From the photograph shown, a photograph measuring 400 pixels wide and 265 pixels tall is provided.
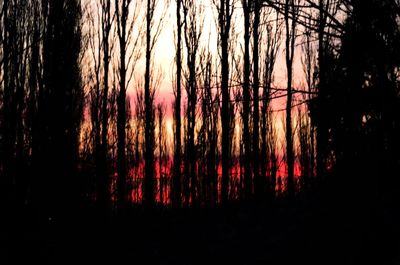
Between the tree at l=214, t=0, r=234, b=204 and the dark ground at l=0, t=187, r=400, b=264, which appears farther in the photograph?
the tree at l=214, t=0, r=234, b=204

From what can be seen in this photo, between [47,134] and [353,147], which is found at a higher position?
[47,134]

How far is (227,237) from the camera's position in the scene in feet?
31.3

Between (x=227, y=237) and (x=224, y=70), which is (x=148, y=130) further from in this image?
(x=227, y=237)

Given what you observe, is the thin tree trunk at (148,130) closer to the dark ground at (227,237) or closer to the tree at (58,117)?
the dark ground at (227,237)

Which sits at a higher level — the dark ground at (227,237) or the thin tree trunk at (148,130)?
the thin tree trunk at (148,130)

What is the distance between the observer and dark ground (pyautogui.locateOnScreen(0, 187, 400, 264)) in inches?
229

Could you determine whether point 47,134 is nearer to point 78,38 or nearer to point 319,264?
point 78,38

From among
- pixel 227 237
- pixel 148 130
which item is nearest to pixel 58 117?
pixel 148 130

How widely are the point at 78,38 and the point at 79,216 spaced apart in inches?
305

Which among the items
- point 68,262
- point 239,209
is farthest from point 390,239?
point 239,209

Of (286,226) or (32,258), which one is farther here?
(32,258)

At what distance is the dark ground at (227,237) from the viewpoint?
5809mm

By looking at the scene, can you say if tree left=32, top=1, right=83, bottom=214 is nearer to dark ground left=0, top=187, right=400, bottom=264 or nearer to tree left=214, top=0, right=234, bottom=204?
dark ground left=0, top=187, right=400, bottom=264

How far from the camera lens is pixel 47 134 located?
1473 centimetres
